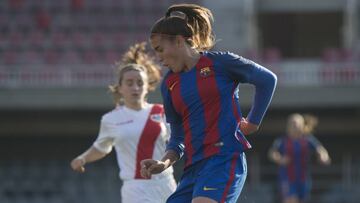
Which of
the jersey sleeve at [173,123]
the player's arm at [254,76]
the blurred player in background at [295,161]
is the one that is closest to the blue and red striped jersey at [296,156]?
the blurred player in background at [295,161]

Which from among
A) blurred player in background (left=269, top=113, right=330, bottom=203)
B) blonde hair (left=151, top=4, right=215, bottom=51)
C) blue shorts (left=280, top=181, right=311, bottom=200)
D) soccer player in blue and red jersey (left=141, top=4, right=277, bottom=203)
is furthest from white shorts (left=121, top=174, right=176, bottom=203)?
blue shorts (left=280, top=181, right=311, bottom=200)

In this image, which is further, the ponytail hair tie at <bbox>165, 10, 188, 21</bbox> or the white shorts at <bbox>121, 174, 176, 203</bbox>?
the white shorts at <bbox>121, 174, 176, 203</bbox>

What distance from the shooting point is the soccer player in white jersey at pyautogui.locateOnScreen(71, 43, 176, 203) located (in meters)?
6.80

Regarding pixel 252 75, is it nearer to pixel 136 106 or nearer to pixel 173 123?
pixel 173 123

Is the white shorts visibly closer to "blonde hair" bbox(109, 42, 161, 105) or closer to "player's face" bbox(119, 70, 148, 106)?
"player's face" bbox(119, 70, 148, 106)

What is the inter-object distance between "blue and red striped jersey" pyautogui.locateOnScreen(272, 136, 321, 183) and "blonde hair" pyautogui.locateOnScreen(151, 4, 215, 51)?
1030 centimetres

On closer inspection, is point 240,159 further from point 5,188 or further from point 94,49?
point 94,49

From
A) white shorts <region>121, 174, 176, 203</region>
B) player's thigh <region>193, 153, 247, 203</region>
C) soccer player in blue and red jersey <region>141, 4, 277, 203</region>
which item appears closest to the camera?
player's thigh <region>193, 153, 247, 203</region>

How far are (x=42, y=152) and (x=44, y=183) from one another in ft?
7.79

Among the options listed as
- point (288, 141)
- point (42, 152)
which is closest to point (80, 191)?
point (42, 152)

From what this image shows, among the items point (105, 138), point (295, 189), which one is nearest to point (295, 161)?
point (295, 189)

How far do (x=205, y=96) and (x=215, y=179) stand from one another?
465 mm

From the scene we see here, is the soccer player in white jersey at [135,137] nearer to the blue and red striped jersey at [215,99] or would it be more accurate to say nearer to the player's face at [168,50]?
the blue and red striped jersey at [215,99]

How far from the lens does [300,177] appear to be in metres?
15.6
